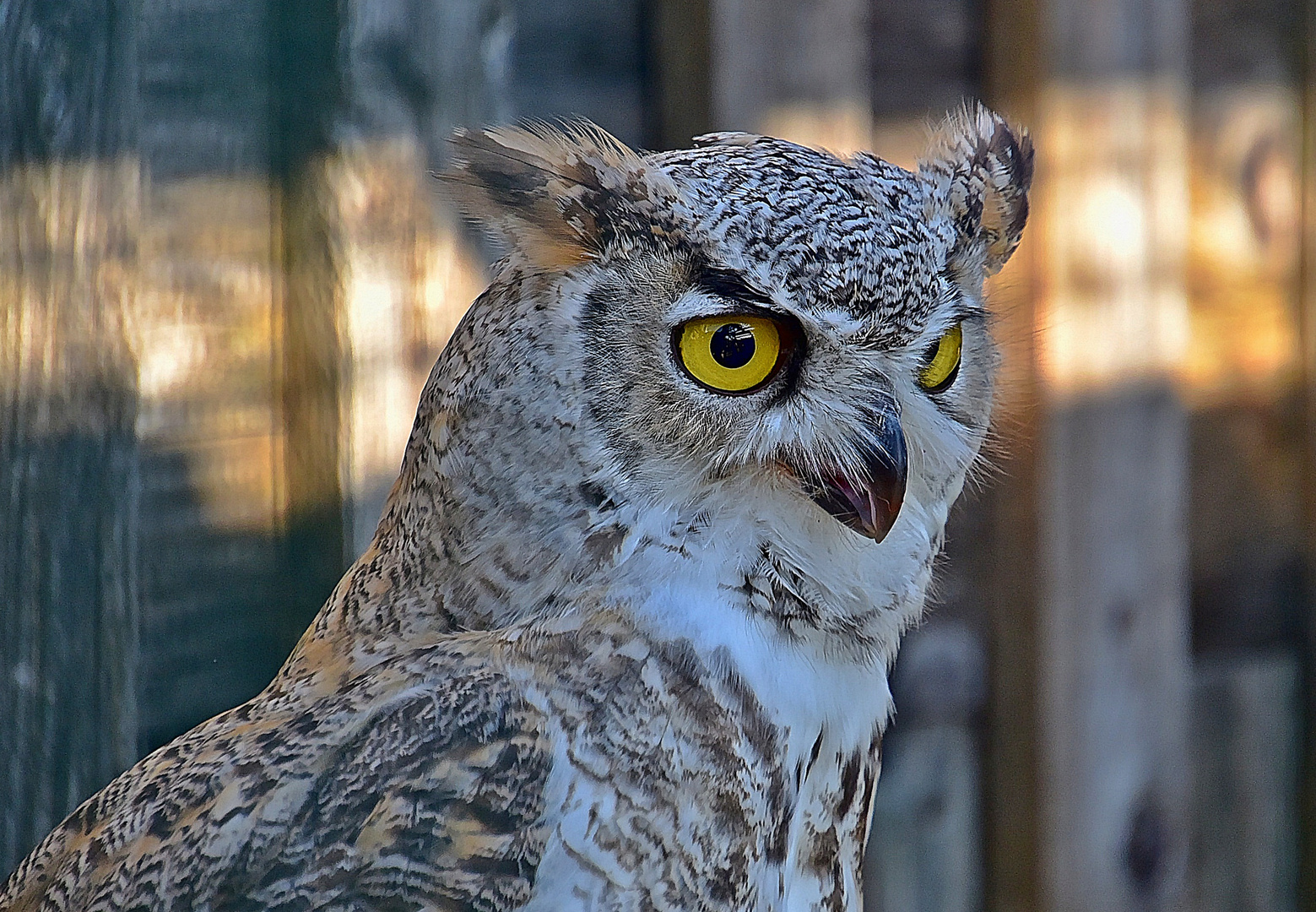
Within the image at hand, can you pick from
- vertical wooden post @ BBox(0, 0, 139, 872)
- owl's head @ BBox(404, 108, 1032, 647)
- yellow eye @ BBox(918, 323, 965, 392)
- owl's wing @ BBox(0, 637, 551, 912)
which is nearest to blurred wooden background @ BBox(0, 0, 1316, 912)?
vertical wooden post @ BBox(0, 0, 139, 872)

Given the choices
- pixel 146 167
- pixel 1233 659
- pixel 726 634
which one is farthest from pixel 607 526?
pixel 1233 659

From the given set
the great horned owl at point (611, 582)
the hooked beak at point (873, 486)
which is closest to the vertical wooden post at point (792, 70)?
the great horned owl at point (611, 582)

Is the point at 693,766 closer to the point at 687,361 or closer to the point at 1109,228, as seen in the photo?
the point at 687,361

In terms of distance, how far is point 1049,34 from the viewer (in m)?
1.62

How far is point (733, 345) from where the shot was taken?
84 cm

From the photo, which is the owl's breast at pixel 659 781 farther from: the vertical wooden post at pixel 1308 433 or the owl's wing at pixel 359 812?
the vertical wooden post at pixel 1308 433

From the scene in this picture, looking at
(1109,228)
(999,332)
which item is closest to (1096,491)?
(1109,228)

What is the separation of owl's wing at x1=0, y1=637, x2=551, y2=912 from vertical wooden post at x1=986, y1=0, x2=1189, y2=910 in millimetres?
968

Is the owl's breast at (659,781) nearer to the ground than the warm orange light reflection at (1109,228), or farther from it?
nearer to the ground

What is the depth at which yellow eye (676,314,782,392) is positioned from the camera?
0.83m

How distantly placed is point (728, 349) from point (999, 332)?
12.9 inches

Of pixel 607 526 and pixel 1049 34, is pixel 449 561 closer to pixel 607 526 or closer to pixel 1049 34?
pixel 607 526

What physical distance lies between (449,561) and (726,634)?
0.19 meters

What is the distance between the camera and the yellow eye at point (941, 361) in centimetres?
95
